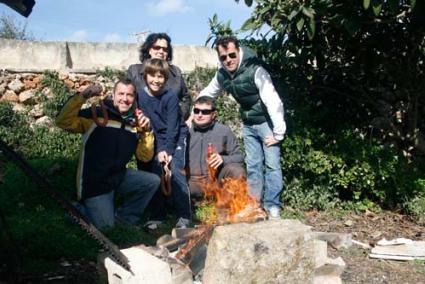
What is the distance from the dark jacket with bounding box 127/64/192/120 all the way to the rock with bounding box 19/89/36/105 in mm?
4010

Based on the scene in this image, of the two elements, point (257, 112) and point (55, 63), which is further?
point (55, 63)

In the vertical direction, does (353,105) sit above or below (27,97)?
below

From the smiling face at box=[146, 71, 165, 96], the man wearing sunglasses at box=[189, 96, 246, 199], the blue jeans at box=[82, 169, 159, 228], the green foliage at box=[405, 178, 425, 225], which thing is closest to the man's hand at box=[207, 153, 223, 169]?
the man wearing sunglasses at box=[189, 96, 246, 199]

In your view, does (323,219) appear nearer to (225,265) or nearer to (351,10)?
(351,10)

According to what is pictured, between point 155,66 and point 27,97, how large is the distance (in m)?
4.72

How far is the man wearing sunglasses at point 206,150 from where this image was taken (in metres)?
6.30

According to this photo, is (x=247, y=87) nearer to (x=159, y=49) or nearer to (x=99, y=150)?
(x=159, y=49)

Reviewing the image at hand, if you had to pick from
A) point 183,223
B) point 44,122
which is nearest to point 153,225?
point 183,223

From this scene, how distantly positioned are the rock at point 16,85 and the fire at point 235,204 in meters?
4.93

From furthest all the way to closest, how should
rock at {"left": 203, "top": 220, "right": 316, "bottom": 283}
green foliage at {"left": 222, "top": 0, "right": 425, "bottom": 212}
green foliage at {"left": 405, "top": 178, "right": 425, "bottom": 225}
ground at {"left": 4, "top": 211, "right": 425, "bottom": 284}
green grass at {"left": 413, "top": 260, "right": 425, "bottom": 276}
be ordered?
green foliage at {"left": 222, "top": 0, "right": 425, "bottom": 212} → green foliage at {"left": 405, "top": 178, "right": 425, "bottom": 225} → green grass at {"left": 413, "top": 260, "right": 425, "bottom": 276} → ground at {"left": 4, "top": 211, "right": 425, "bottom": 284} → rock at {"left": 203, "top": 220, "right": 316, "bottom": 283}

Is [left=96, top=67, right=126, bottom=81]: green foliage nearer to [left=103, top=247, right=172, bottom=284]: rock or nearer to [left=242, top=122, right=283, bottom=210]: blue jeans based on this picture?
[left=242, top=122, right=283, bottom=210]: blue jeans

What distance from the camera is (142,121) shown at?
5.62 metres

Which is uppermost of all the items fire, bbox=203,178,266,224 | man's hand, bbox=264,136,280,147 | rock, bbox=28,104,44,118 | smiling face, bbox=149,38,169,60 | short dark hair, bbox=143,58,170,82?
smiling face, bbox=149,38,169,60

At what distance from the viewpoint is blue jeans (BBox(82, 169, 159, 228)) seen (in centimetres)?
536
